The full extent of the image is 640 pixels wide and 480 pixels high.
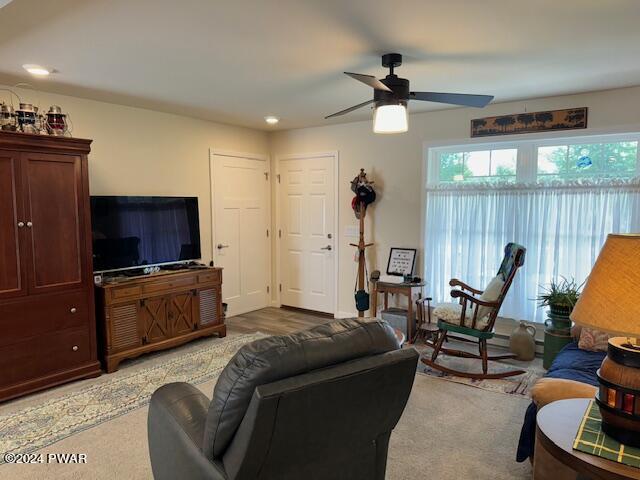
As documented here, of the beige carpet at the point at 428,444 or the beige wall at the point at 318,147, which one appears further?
the beige wall at the point at 318,147

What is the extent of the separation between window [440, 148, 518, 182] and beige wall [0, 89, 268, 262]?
259cm

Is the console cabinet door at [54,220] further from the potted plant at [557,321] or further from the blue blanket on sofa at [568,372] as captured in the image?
the potted plant at [557,321]

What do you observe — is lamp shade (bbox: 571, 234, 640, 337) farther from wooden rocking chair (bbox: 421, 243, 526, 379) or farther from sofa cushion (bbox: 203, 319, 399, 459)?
wooden rocking chair (bbox: 421, 243, 526, 379)

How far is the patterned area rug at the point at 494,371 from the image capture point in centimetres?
338

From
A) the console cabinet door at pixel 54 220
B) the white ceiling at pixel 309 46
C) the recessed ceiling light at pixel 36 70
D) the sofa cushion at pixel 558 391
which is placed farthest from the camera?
the console cabinet door at pixel 54 220

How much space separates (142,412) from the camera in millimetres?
2998

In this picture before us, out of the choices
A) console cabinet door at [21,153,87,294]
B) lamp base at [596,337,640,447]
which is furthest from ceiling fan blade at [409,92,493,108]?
console cabinet door at [21,153,87,294]

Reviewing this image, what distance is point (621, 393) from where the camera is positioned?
53.8 inches

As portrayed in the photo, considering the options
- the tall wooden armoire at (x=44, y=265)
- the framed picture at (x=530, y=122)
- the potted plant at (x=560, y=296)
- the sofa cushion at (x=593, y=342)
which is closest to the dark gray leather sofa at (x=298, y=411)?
the sofa cushion at (x=593, y=342)

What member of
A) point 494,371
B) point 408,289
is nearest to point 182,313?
point 408,289

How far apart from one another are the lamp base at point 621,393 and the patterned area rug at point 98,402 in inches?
113

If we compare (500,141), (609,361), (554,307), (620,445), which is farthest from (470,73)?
(620,445)

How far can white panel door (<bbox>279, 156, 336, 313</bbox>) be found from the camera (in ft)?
18.1

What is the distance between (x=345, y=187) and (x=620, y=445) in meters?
4.20
